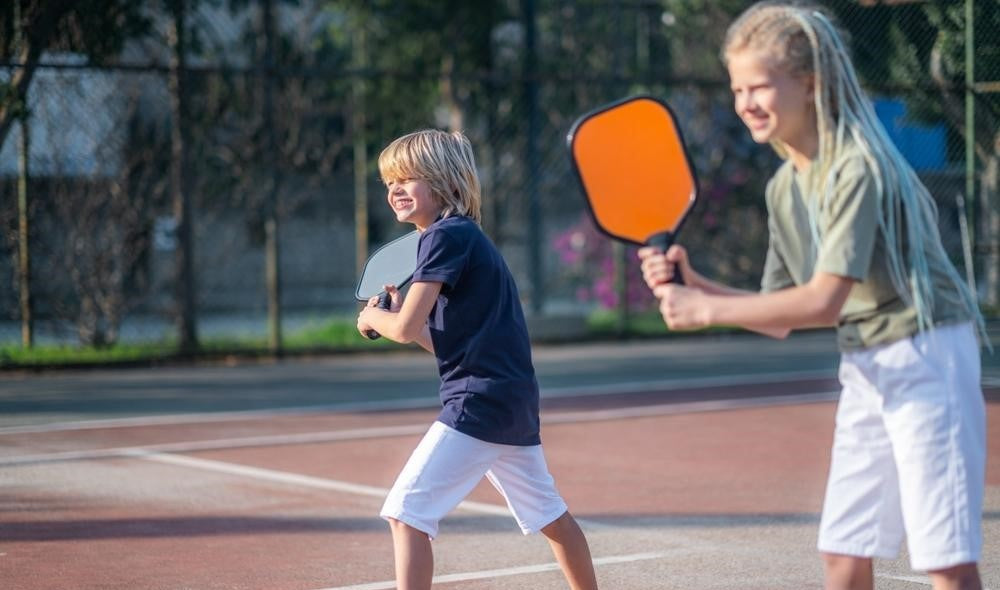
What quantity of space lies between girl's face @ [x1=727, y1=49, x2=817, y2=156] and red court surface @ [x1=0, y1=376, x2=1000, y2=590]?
241 centimetres

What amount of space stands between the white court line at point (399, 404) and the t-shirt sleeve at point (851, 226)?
755 cm

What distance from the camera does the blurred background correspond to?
530 inches

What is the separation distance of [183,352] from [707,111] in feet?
21.9

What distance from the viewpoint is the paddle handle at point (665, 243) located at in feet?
10.8

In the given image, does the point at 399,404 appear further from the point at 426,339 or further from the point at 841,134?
the point at 841,134

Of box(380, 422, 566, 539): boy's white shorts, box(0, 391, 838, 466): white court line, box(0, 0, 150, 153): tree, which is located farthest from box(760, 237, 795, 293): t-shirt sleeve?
box(0, 0, 150, 153): tree

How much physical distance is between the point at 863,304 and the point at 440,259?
53.6 inches

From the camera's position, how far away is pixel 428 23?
1722 cm

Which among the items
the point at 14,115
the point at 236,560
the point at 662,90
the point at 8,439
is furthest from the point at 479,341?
the point at 662,90

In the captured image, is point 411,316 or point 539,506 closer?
point 411,316

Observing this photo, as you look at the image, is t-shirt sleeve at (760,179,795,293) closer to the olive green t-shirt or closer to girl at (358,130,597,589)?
the olive green t-shirt

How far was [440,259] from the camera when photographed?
432 cm

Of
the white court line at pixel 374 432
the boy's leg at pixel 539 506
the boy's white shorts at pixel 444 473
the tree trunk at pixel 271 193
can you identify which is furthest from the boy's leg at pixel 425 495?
the tree trunk at pixel 271 193

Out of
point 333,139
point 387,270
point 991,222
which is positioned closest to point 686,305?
point 387,270
